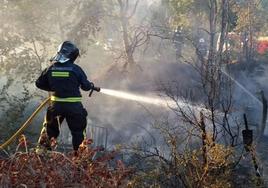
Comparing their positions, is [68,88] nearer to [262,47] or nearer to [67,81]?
[67,81]

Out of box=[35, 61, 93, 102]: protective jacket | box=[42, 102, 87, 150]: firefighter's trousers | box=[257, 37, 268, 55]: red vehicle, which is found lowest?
box=[42, 102, 87, 150]: firefighter's trousers

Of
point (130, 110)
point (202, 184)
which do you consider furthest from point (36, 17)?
point (202, 184)

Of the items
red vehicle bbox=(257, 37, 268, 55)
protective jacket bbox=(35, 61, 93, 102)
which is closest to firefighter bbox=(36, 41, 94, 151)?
protective jacket bbox=(35, 61, 93, 102)

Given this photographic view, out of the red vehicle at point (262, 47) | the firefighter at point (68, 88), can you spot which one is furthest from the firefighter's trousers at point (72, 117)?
the red vehicle at point (262, 47)

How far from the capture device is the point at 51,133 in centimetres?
605

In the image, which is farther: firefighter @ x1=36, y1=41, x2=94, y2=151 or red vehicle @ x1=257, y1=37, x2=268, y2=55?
red vehicle @ x1=257, y1=37, x2=268, y2=55

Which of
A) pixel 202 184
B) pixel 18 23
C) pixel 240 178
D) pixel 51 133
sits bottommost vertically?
pixel 240 178

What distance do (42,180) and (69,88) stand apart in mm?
2859

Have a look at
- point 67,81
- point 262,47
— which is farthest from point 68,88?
point 262,47

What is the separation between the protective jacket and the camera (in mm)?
5859

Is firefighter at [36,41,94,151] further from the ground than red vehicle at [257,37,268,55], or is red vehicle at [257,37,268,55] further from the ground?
red vehicle at [257,37,268,55]

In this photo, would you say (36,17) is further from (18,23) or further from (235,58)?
(235,58)

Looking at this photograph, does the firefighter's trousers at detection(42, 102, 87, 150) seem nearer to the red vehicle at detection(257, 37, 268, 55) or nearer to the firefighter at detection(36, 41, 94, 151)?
the firefighter at detection(36, 41, 94, 151)

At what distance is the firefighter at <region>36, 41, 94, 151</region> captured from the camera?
231 inches
